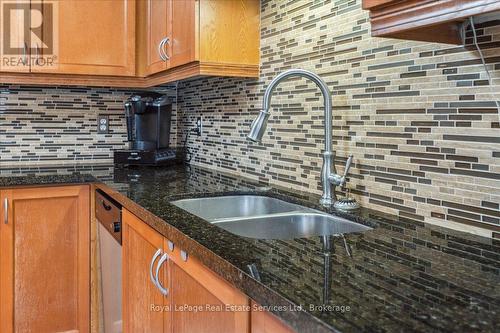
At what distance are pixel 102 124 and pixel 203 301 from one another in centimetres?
204

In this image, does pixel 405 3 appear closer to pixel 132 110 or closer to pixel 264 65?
pixel 264 65

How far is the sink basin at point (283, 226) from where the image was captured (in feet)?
4.60

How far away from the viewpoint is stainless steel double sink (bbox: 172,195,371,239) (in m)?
1.37

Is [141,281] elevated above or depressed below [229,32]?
below

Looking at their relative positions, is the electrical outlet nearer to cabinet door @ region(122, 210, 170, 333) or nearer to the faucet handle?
cabinet door @ region(122, 210, 170, 333)

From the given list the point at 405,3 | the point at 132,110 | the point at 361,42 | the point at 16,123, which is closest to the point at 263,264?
the point at 405,3

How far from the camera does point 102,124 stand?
286 cm

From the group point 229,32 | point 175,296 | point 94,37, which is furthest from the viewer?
point 94,37

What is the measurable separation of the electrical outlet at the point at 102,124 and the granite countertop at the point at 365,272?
5.16 feet

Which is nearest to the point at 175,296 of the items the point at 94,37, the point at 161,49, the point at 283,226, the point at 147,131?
the point at 283,226

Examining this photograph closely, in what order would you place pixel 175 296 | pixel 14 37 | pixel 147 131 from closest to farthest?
pixel 175 296 < pixel 14 37 < pixel 147 131

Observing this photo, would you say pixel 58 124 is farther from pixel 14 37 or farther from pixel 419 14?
pixel 419 14

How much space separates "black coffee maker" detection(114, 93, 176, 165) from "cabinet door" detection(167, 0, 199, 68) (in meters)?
0.49

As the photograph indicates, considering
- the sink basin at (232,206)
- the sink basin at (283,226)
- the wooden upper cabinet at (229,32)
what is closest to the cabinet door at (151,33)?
the wooden upper cabinet at (229,32)
